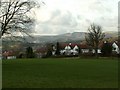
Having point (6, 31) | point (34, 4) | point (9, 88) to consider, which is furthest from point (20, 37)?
point (9, 88)

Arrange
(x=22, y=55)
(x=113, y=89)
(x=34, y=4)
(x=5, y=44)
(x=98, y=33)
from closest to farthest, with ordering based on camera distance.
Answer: (x=113, y=89) < (x=5, y=44) < (x=34, y=4) < (x=98, y=33) < (x=22, y=55)

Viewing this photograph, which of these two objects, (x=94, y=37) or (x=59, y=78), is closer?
(x=59, y=78)

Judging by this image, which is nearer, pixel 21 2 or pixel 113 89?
pixel 113 89

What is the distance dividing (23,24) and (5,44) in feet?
15.1

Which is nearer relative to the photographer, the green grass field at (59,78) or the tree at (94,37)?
the green grass field at (59,78)

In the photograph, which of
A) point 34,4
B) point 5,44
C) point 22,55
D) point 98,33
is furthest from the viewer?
point 22,55

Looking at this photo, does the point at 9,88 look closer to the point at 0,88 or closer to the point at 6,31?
the point at 0,88

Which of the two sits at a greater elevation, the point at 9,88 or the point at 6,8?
the point at 6,8

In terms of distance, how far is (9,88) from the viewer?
18156mm

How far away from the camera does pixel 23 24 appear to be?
4806 cm

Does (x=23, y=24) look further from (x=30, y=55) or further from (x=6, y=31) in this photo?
(x=30, y=55)

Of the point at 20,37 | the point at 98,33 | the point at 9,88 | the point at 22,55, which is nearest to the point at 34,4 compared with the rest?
the point at 20,37

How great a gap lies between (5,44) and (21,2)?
744cm

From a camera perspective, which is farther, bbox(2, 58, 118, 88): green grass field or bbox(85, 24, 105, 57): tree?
bbox(85, 24, 105, 57): tree
